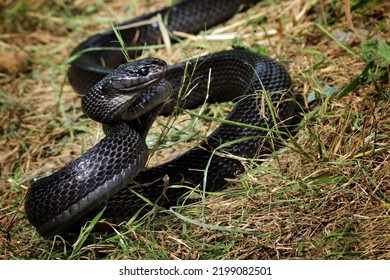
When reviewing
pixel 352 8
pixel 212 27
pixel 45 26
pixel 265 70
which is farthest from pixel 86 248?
pixel 45 26

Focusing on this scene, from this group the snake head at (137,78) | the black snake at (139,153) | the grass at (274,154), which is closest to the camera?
the grass at (274,154)

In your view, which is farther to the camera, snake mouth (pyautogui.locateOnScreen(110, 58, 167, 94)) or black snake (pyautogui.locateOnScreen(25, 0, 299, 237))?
snake mouth (pyautogui.locateOnScreen(110, 58, 167, 94))

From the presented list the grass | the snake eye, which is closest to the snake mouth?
Answer: the snake eye

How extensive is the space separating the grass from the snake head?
0.53 meters

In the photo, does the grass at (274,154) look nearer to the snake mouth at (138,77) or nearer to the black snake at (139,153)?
the black snake at (139,153)

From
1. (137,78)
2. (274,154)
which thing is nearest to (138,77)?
(137,78)

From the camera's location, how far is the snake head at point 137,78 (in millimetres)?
4074

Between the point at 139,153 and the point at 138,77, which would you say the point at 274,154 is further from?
the point at 138,77

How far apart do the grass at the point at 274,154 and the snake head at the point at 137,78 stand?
0.53 m

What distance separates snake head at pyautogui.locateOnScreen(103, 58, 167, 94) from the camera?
407 cm

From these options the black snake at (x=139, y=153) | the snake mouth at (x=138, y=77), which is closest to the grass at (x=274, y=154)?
the black snake at (x=139, y=153)

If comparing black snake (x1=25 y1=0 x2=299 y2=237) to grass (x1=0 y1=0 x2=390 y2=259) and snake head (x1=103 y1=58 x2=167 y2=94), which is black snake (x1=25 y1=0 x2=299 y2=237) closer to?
snake head (x1=103 y1=58 x2=167 y2=94)

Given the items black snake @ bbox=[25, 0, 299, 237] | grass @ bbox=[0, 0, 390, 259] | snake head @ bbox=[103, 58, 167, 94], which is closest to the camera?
grass @ bbox=[0, 0, 390, 259]

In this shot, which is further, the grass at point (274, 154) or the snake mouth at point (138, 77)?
the snake mouth at point (138, 77)
